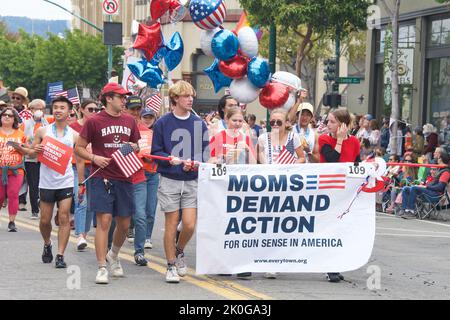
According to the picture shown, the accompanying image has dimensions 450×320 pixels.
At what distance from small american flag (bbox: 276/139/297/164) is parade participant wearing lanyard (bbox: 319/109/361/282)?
0.31 meters

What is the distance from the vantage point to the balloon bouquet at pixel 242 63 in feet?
36.6

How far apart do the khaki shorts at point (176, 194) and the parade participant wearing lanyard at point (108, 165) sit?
0.35 metres

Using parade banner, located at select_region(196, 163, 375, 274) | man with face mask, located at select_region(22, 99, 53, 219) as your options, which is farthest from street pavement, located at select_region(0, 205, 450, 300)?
man with face mask, located at select_region(22, 99, 53, 219)

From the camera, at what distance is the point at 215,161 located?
32.3 feet

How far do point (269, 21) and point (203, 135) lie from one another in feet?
78.4

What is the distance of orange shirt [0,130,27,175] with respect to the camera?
551 inches

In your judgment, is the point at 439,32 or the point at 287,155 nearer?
the point at 287,155

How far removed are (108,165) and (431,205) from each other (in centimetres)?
1014

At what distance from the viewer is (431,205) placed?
18.3m

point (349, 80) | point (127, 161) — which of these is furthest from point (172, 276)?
point (349, 80)

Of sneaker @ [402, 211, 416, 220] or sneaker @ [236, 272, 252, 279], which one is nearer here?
sneaker @ [236, 272, 252, 279]

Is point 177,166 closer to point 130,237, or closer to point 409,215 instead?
point 130,237

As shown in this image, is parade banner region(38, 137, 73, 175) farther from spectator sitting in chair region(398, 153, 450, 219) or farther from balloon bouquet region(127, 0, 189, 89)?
spectator sitting in chair region(398, 153, 450, 219)
